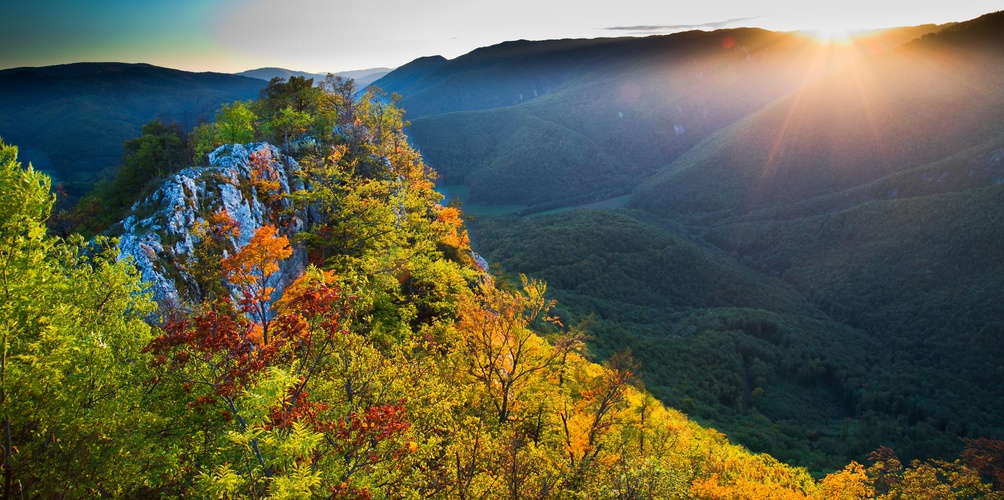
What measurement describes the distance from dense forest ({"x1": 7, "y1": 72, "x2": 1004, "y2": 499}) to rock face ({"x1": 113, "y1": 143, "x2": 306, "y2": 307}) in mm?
292

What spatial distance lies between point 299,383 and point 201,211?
20.0 metres

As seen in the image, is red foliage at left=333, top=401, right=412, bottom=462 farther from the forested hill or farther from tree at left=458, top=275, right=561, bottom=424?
the forested hill

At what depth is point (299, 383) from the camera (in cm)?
1179

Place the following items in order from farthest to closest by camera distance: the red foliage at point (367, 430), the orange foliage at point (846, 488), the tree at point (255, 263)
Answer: the orange foliage at point (846, 488) < the tree at point (255, 263) < the red foliage at point (367, 430)

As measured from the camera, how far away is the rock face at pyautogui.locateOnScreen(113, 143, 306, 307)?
73.2ft

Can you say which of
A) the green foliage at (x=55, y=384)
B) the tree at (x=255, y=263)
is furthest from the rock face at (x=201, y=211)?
the green foliage at (x=55, y=384)

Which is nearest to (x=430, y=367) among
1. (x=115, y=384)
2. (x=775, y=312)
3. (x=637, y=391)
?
(x=115, y=384)

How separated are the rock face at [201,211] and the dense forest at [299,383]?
0.96 feet

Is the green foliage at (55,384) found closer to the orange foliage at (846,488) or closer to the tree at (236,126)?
the orange foliage at (846,488)

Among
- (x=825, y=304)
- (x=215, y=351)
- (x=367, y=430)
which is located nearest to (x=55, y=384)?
(x=215, y=351)

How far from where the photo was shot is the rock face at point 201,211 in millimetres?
22312

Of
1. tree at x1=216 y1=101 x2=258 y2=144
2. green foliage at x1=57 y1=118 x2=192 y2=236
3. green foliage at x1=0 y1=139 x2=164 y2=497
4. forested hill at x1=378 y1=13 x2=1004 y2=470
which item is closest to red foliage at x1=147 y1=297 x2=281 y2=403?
green foliage at x1=0 y1=139 x2=164 y2=497

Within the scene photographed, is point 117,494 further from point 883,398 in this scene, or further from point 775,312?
point 775,312

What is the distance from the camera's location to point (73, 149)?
19450 cm
